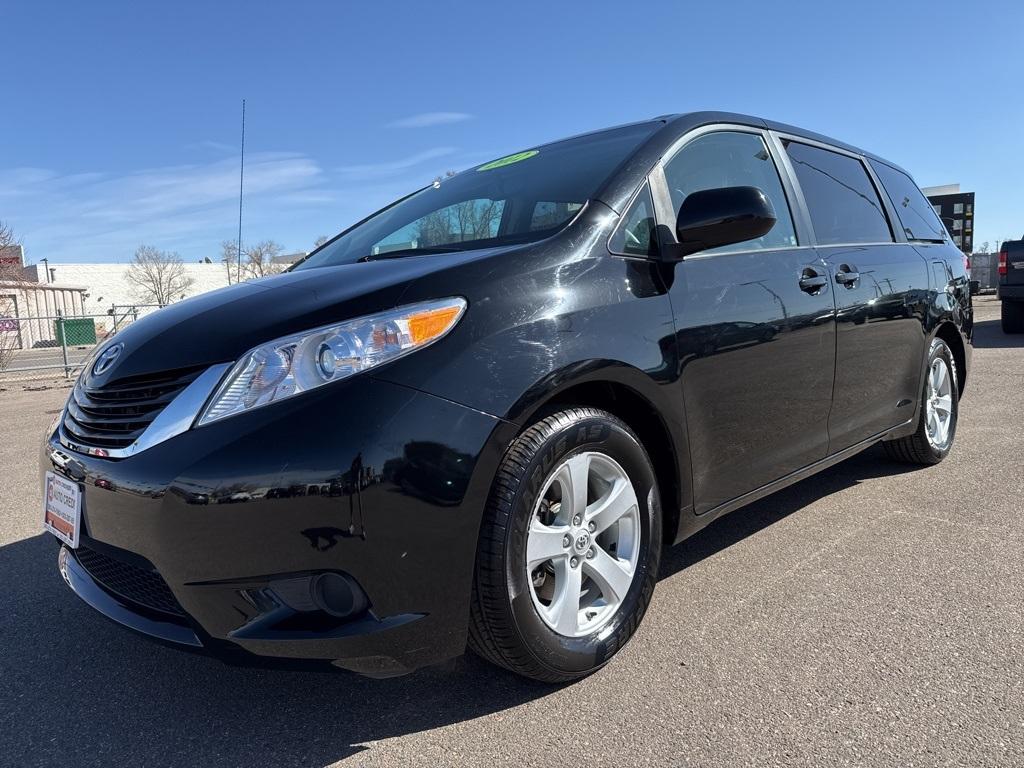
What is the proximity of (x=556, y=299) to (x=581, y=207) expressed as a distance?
48 cm

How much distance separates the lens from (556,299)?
2.14 meters

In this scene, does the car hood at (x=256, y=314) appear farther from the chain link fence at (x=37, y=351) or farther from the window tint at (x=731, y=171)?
the chain link fence at (x=37, y=351)

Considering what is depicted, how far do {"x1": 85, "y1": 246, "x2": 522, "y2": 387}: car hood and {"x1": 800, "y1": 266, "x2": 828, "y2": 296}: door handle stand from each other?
1.40m

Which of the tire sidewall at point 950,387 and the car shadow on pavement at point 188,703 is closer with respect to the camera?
the car shadow on pavement at point 188,703

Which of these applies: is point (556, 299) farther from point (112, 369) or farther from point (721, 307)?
point (112, 369)

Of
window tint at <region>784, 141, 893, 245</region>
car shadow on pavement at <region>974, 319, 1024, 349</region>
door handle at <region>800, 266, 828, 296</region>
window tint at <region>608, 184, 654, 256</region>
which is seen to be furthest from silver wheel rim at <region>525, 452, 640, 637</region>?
car shadow on pavement at <region>974, 319, 1024, 349</region>

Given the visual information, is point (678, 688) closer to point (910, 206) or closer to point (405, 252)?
point (405, 252)

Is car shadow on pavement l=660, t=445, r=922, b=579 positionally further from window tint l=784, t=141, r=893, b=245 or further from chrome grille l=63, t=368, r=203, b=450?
chrome grille l=63, t=368, r=203, b=450

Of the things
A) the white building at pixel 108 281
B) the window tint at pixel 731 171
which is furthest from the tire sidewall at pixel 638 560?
the white building at pixel 108 281

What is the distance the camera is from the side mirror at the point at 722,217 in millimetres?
2387

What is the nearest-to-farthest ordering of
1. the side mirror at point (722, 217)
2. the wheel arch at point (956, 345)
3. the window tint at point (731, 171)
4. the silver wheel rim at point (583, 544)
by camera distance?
the silver wheel rim at point (583, 544) → the side mirror at point (722, 217) → the window tint at point (731, 171) → the wheel arch at point (956, 345)

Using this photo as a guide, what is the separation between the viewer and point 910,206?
177 inches

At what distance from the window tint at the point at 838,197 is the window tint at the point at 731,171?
0.24 meters

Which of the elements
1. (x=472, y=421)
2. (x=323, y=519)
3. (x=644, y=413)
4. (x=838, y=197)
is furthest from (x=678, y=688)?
(x=838, y=197)
